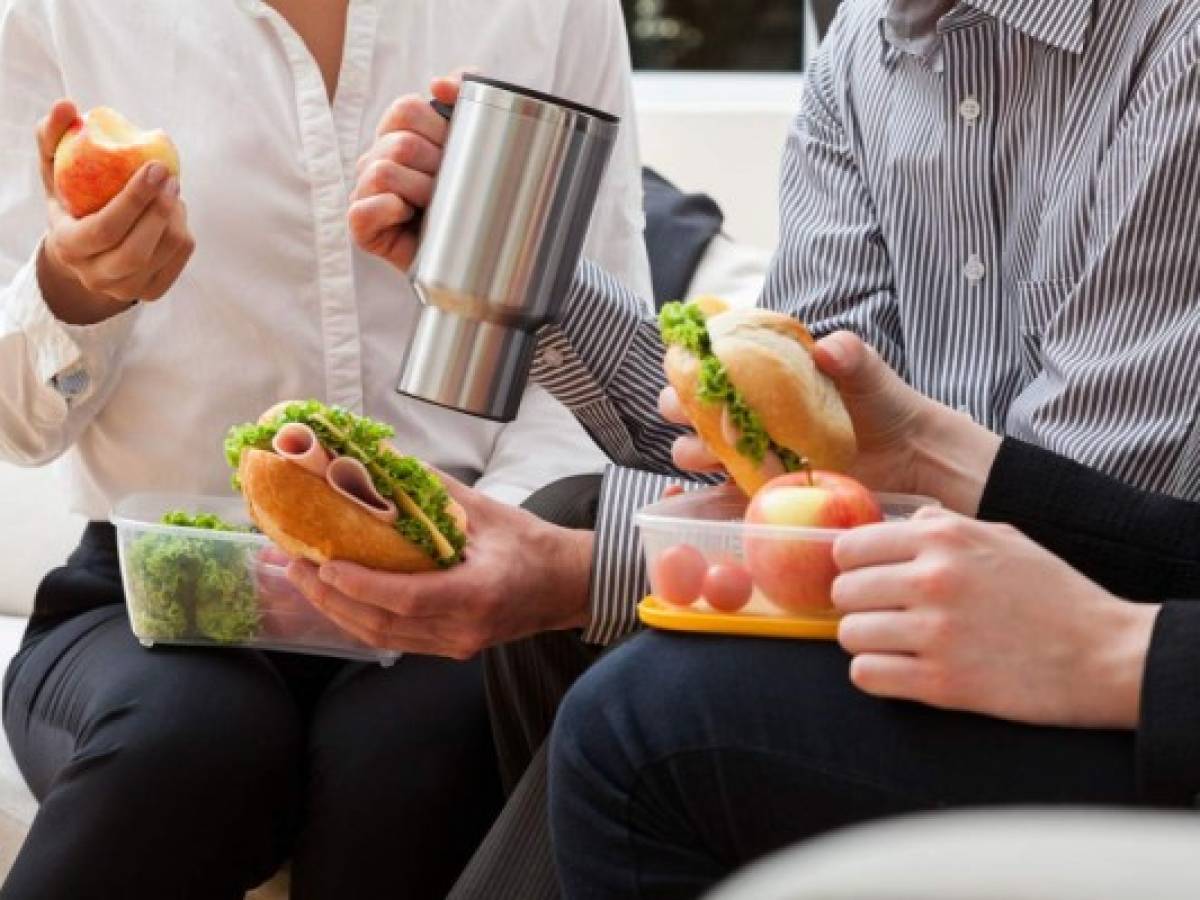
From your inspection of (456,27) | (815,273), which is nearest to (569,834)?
(815,273)

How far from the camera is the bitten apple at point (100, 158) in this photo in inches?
63.2

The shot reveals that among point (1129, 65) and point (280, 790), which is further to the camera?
point (280, 790)

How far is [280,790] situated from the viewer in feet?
5.46

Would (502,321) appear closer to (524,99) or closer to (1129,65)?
(524,99)

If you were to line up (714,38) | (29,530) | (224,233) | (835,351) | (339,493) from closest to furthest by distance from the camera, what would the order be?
(835,351) → (339,493) → (224,233) → (29,530) → (714,38)

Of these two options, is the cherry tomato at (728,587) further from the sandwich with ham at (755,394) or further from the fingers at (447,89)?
the fingers at (447,89)

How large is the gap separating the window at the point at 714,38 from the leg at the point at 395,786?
7.05ft

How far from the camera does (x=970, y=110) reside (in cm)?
155

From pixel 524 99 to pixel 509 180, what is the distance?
57 mm

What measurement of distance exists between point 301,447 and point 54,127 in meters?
0.39

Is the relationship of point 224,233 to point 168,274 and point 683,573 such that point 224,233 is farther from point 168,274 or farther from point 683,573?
point 683,573

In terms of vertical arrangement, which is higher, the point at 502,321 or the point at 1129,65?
the point at 1129,65

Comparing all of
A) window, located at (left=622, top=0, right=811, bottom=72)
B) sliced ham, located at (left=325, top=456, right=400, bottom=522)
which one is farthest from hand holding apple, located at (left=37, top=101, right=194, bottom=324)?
window, located at (left=622, top=0, right=811, bottom=72)

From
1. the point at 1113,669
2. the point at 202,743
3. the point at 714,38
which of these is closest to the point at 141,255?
the point at 202,743
